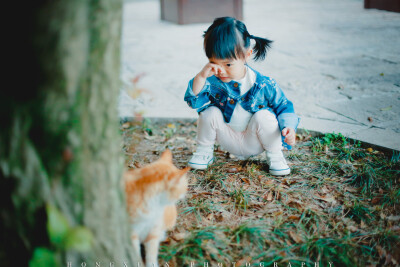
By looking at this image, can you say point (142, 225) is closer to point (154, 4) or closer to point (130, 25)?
point (130, 25)

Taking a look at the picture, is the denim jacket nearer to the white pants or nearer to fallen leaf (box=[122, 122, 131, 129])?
the white pants

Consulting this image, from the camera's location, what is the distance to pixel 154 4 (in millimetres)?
14898

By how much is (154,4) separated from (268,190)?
45.2ft

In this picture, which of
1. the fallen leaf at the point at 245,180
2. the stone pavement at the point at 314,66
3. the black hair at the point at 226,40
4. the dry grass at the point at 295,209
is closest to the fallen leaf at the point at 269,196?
the dry grass at the point at 295,209

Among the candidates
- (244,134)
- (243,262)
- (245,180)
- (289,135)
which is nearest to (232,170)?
(245,180)

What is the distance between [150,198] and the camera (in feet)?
5.28

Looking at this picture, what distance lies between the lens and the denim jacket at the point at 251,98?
2473 mm

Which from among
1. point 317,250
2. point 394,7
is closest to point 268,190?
point 317,250

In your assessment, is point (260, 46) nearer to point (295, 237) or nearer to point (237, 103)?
point (237, 103)

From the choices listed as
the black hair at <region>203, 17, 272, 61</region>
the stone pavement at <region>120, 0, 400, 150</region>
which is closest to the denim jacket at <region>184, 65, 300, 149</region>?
the black hair at <region>203, 17, 272, 61</region>

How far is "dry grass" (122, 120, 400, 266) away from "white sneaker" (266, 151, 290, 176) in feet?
0.16

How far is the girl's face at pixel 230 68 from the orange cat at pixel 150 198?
898mm

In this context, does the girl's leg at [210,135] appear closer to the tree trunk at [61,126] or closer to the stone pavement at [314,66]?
the stone pavement at [314,66]

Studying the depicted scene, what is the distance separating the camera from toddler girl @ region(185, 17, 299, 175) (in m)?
2.33
